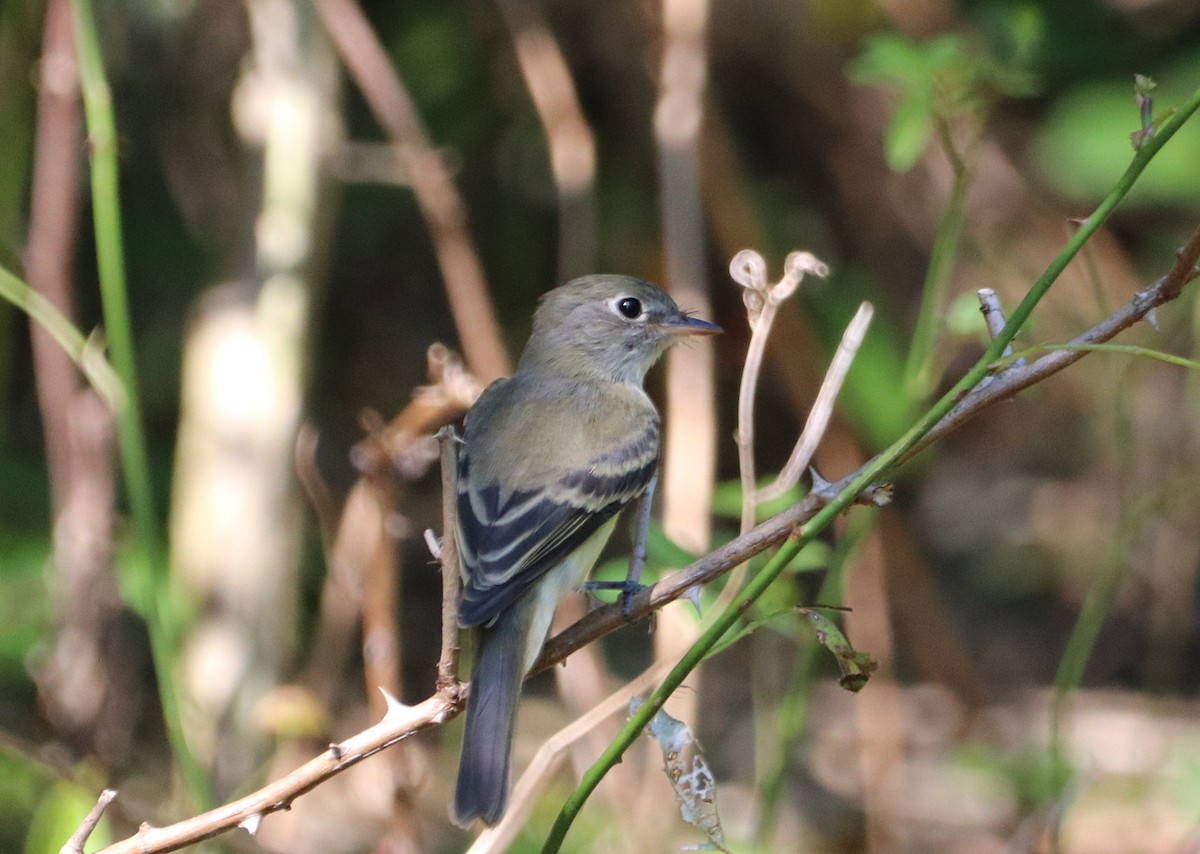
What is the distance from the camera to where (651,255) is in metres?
6.36

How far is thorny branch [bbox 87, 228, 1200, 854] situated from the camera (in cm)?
195

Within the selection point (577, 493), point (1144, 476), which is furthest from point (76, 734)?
point (1144, 476)

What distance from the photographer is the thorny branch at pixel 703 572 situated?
1.95 m

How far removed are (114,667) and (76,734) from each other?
12.3 inches

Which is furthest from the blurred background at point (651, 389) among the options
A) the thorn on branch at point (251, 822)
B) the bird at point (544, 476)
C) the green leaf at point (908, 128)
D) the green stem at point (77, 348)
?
the thorn on branch at point (251, 822)

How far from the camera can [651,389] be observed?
634 cm

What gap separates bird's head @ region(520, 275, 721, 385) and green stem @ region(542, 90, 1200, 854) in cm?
211

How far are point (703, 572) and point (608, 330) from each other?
6.47 feet

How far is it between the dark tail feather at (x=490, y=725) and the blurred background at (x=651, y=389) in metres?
0.38

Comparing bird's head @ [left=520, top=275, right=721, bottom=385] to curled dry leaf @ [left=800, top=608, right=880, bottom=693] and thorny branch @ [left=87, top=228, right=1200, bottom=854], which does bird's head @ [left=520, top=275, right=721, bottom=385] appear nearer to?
thorny branch @ [left=87, top=228, right=1200, bottom=854]

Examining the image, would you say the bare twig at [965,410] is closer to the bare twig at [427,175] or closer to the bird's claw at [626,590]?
the bird's claw at [626,590]

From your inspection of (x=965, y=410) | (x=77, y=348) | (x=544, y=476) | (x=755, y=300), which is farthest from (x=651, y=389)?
(x=965, y=410)

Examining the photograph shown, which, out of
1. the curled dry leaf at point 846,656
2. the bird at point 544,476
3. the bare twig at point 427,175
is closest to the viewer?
the curled dry leaf at point 846,656

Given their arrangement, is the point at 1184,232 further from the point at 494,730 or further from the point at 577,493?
the point at 494,730
